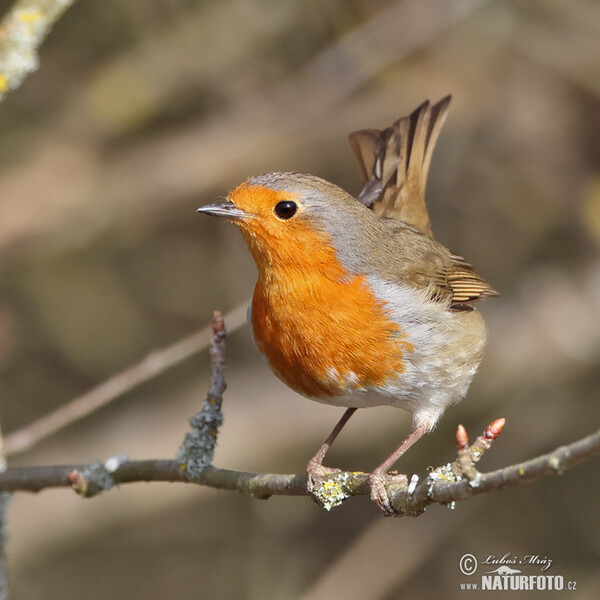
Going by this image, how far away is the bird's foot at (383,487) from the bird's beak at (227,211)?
120 centimetres

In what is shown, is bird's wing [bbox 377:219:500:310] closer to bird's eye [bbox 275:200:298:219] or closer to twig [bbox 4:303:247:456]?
bird's eye [bbox 275:200:298:219]

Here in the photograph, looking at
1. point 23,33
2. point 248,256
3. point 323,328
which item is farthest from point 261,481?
point 248,256

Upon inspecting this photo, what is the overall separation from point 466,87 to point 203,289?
2.88 metres

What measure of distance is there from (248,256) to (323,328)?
3466 millimetres

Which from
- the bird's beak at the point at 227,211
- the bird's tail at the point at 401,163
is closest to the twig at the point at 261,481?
the bird's beak at the point at 227,211

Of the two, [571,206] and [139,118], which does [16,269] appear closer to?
[139,118]

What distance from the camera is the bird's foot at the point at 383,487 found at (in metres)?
3.13

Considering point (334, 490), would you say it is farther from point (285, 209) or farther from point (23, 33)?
point (23, 33)

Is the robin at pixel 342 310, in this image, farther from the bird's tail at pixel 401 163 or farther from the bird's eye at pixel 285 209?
the bird's tail at pixel 401 163

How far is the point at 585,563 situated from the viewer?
6.60 m

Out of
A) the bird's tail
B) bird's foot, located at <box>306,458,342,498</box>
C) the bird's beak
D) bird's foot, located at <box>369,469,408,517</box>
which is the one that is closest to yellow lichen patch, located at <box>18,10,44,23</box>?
the bird's beak

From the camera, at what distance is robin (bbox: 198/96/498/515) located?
3.61m

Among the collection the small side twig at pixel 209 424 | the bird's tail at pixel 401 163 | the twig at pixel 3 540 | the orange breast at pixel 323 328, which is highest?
the bird's tail at pixel 401 163

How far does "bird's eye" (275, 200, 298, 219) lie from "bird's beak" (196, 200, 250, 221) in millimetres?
134
